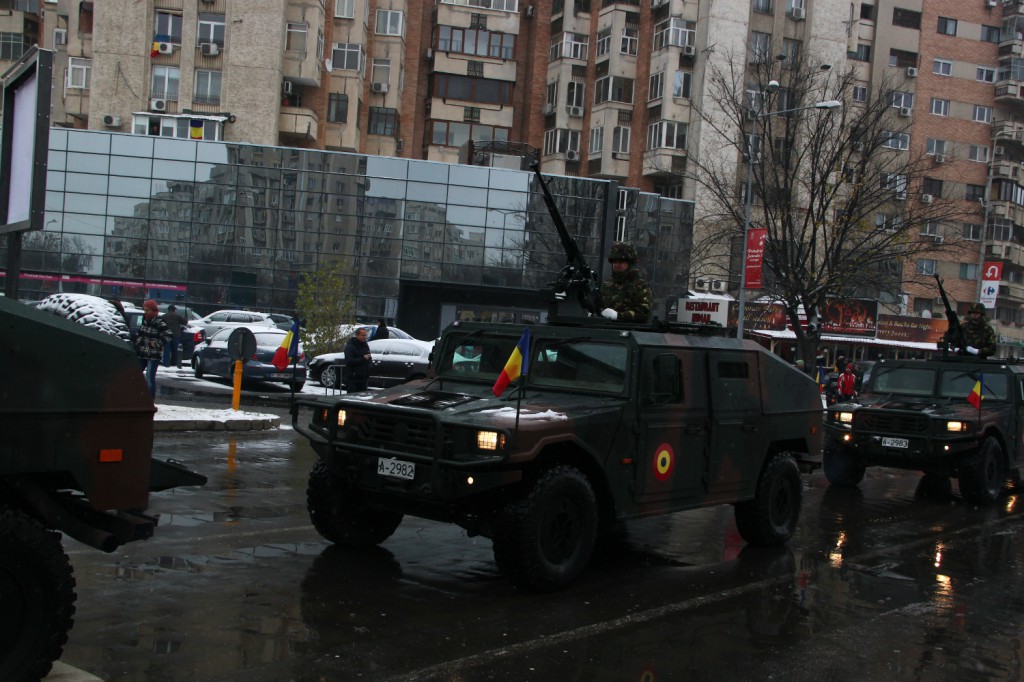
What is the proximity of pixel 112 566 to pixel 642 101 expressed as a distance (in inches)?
1816

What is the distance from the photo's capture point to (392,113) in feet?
160

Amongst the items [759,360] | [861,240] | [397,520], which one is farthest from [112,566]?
[861,240]

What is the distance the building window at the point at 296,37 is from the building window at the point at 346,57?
10.0 feet

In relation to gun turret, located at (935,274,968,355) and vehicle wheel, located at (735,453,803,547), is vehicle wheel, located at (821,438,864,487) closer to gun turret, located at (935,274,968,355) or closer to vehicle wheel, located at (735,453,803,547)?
gun turret, located at (935,274,968,355)

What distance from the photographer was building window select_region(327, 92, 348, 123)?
44.8 m

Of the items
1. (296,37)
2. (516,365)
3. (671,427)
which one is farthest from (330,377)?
(296,37)

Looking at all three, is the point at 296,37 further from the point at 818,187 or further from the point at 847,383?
the point at 847,383

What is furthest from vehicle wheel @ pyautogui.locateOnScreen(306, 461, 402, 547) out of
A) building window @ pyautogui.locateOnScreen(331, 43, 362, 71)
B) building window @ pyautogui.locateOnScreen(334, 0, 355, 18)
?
building window @ pyautogui.locateOnScreen(334, 0, 355, 18)

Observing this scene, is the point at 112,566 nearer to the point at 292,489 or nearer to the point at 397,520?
the point at 397,520

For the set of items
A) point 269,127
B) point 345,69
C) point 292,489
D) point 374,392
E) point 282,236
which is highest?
point 345,69

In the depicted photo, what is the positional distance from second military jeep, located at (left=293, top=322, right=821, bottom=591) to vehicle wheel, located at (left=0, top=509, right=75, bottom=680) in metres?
2.63

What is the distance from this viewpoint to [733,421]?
28.5ft

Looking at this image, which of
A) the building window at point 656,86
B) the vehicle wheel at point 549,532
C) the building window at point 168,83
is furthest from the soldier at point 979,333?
the building window at point 168,83

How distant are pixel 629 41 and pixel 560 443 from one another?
4626 cm
